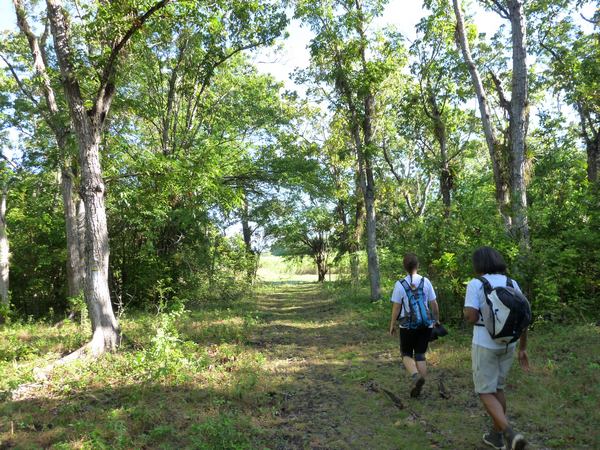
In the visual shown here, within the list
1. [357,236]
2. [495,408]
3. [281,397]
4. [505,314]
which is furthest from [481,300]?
[357,236]

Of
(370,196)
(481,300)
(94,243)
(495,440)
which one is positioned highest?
(370,196)

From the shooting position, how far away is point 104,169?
36.7 feet

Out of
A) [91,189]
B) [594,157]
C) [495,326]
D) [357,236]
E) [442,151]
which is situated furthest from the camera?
[357,236]

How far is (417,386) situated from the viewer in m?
5.45

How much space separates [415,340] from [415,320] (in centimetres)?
32

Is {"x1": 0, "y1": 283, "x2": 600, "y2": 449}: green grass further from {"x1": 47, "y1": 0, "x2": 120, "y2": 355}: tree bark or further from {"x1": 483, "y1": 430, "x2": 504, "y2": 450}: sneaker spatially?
{"x1": 47, "y1": 0, "x2": 120, "y2": 355}: tree bark

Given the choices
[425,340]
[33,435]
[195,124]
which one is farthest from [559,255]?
[195,124]

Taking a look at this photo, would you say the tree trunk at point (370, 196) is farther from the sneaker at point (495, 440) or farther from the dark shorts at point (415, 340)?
the sneaker at point (495, 440)

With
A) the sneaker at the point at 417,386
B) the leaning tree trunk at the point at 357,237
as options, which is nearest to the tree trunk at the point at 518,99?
the sneaker at the point at 417,386

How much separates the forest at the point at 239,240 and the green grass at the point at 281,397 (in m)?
0.04

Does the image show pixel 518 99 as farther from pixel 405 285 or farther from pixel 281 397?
pixel 281 397

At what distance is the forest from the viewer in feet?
17.1

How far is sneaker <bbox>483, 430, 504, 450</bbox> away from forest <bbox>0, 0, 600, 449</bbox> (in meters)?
0.34

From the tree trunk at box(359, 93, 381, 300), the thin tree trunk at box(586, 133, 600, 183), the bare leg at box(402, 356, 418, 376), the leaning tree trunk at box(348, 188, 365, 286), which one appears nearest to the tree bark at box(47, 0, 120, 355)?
the bare leg at box(402, 356, 418, 376)
